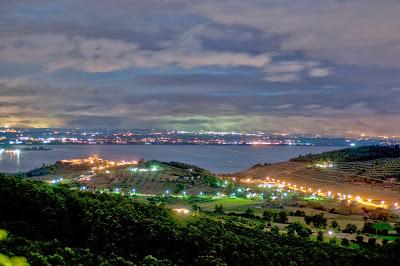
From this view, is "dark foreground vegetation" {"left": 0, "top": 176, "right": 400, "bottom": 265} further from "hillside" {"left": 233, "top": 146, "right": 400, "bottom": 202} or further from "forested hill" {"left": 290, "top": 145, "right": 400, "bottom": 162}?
"forested hill" {"left": 290, "top": 145, "right": 400, "bottom": 162}

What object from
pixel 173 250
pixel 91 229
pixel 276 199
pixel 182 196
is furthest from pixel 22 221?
pixel 276 199

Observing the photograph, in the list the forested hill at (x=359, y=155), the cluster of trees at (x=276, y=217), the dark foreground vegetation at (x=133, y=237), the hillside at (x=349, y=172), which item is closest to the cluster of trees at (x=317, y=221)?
the cluster of trees at (x=276, y=217)

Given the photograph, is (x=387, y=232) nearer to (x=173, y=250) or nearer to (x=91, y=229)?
(x=173, y=250)

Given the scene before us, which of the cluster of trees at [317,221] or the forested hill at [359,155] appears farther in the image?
the forested hill at [359,155]

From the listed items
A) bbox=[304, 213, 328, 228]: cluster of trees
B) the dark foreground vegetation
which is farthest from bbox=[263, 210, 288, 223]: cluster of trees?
the dark foreground vegetation

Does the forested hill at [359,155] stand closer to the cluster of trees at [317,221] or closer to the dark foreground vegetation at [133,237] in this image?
the cluster of trees at [317,221]

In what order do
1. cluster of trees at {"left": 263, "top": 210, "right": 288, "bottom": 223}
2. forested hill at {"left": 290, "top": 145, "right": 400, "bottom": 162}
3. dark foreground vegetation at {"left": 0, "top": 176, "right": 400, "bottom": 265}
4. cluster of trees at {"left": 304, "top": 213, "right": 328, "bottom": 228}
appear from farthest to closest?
forested hill at {"left": 290, "top": 145, "right": 400, "bottom": 162}
cluster of trees at {"left": 263, "top": 210, "right": 288, "bottom": 223}
cluster of trees at {"left": 304, "top": 213, "right": 328, "bottom": 228}
dark foreground vegetation at {"left": 0, "top": 176, "right": 400, "bottom": 265}

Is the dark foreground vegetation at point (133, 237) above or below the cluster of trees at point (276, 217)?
above

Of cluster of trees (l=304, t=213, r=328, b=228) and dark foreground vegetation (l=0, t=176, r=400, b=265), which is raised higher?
dark foreground vegetation (l=0, t=176, r=400, b=265)

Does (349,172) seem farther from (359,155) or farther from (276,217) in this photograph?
(276,217)

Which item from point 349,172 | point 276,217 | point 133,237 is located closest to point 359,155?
point 349,172

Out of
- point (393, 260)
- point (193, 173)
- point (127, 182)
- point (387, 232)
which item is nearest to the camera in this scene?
point (393, 260)
